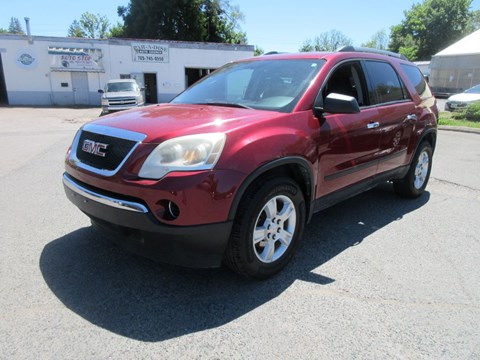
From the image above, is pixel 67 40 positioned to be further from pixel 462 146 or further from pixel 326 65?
pixel 326 65

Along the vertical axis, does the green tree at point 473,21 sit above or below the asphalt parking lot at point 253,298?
above

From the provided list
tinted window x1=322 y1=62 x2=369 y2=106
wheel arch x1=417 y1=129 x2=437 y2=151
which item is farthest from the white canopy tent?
tinted window x1=322 y1=62 x2=369 y2=106

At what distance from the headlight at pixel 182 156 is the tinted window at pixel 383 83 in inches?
93.1

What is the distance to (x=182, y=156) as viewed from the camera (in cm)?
262

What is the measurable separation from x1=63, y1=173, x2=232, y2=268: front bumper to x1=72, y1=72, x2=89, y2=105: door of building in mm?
27701

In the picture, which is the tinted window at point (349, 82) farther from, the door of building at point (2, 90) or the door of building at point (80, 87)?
the door of building at point (2, 90)

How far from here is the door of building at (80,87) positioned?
27516 millimetres

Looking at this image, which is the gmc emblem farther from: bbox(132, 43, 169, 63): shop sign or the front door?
bbox(132, 43, 169, 63): shop sign

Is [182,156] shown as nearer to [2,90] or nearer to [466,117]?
[466,117]

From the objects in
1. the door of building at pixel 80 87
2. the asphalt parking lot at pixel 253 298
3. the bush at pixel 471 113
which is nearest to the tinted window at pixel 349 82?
the asphalt parking lot at pixel 253 298

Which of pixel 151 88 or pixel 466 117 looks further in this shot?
pixel 151 88

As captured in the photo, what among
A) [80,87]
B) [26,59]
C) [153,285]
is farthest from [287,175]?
[26,59]

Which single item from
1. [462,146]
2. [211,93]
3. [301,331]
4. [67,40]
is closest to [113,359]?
[301,331]

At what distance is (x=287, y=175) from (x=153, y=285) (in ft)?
4.59
